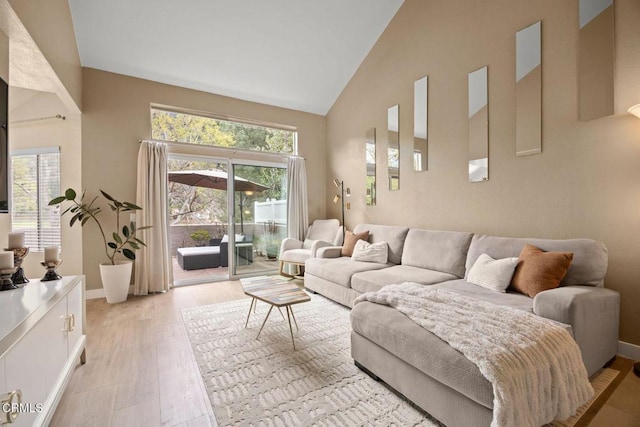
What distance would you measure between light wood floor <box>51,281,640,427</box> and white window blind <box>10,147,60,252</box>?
189 centimetres

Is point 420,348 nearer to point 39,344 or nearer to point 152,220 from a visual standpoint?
point 39,344

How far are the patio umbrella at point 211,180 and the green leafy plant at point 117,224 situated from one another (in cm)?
114

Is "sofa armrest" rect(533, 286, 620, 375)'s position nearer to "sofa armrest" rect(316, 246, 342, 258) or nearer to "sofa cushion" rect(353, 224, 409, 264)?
"sofa cushion" rect(353, 224, 409, 264)

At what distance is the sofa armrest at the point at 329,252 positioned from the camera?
13.0ft

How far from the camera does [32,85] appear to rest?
2.87 metres

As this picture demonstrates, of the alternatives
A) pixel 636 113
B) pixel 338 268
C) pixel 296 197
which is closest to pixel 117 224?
pixel 296 197

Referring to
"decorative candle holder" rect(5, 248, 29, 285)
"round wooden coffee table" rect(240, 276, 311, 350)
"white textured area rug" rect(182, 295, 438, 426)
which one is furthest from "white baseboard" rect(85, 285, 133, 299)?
"round wooden coffee table" rect(240, 276, 311, 350)

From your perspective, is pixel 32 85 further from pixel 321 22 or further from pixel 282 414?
pixel 282 414

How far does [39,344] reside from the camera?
1383 millimetres

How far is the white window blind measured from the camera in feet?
13.1

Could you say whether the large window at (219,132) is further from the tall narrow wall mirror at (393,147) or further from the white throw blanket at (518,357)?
the white throw blanket at (518,357)

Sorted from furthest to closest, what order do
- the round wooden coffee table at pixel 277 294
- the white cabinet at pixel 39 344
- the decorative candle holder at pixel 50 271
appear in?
the round wooden coffee table at pixel 277 294
the decorative candle holder at pixel 50 271
the white cabinet at pixel 39 344

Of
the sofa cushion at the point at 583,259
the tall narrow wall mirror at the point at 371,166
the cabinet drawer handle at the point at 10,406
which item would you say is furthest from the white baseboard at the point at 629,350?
the cabinet drawer handle at the point at 10,406

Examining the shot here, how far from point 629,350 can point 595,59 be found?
2213 mm
